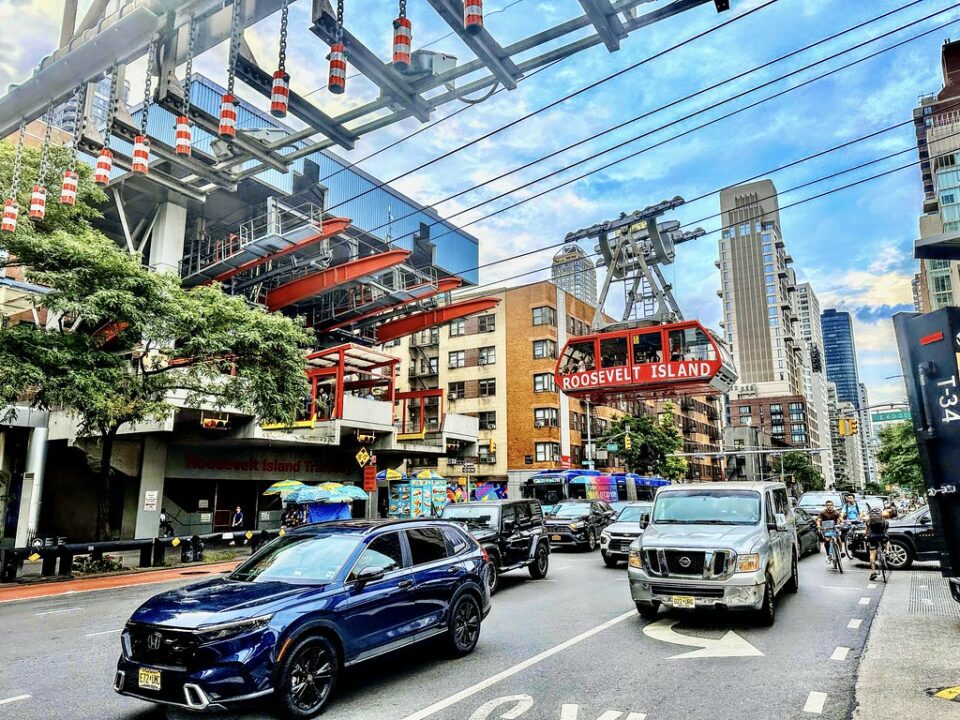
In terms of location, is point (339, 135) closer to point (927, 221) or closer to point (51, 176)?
point (51, 176)

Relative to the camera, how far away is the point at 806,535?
1989 centimetres

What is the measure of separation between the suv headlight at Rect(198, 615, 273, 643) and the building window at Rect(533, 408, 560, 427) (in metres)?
49.7

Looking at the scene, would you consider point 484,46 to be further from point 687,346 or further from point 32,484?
point 32,484

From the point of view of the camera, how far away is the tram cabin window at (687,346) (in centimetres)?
2189

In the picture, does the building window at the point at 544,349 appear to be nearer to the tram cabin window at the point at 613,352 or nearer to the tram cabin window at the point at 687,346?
the tram cabin window at the point at 613,352

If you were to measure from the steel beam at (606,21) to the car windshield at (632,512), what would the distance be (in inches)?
489

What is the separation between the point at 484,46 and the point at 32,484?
2422cm

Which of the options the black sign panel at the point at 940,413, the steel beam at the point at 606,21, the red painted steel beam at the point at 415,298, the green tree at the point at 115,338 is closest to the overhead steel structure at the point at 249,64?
the steel beam at the point at 606,21

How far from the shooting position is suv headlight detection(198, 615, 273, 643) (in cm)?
549

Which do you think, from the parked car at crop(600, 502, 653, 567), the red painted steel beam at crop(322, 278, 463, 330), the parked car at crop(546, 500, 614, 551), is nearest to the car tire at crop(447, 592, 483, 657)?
the parked car at crop(600, 502, 653, 567)

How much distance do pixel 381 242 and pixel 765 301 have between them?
456 feet

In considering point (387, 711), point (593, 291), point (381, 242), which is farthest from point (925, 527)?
point (593, 291)

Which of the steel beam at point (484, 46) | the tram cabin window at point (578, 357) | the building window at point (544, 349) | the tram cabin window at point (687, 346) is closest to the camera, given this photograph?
the steel beam at point (484, 46)

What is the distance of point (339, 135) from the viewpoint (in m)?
13.2
